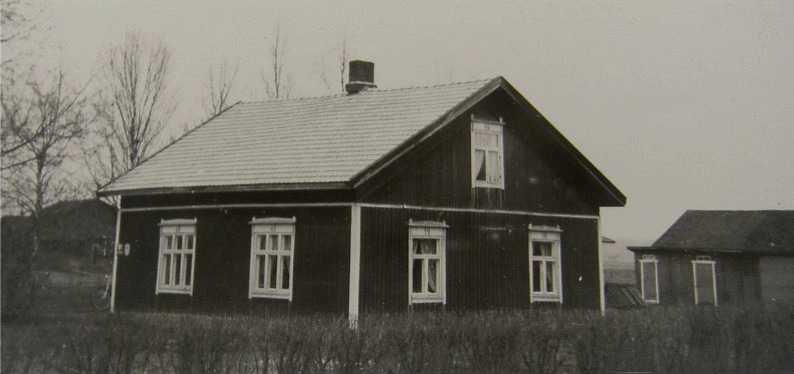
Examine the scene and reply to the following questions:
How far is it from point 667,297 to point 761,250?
607 cm

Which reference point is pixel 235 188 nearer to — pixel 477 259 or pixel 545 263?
pixel 477 259

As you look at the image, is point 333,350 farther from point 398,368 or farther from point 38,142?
point 38,142

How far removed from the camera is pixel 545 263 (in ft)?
62.9

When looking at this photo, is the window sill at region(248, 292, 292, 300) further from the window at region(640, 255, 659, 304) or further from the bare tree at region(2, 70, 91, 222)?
the window at region(640, 255, 659, 304)

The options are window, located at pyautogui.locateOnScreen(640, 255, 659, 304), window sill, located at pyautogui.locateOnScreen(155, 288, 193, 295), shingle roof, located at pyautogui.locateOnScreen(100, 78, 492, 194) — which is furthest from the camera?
window, located at pyautogui.locateOnScreen(640, 255, 659, 304)

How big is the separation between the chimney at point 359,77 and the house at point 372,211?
1.20 feet

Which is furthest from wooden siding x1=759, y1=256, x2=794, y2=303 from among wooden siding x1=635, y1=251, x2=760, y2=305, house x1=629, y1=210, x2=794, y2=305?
wooden siding x1=635, y1=251, x2=760, y2=305

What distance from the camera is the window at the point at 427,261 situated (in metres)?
16.5

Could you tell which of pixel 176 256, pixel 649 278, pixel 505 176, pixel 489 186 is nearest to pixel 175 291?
pixel 176 256

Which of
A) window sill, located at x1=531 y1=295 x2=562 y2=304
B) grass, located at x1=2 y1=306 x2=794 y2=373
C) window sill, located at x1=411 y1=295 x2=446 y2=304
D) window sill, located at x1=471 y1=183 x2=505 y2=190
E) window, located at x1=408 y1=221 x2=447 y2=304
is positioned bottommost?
grass, located at x1=2 y1=306 x2=794 y2=373

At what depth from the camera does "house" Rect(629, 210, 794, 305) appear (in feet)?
83.8

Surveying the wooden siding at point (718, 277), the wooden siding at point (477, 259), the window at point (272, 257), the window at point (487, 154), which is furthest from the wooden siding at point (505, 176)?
the wooden siding at point (718, 277)

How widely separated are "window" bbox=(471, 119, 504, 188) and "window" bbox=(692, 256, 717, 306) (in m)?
16.3

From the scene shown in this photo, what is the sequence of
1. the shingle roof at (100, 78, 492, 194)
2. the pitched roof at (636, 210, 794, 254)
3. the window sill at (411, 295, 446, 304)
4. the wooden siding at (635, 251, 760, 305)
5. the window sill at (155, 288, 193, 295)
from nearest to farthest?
the window sill at (411, 295, 446, 304), the shingle roof at (100, 78, 492, 194), the window sill at (155, 288, 193, 295), the pitched roof at (636, 210, 794, 254), the wooden siding at (635, 251, 760, 305)
